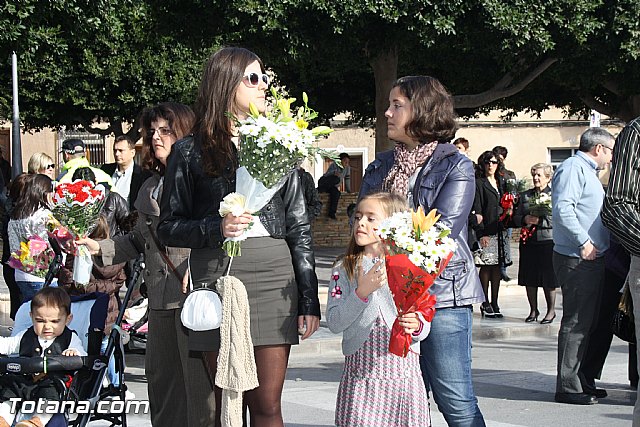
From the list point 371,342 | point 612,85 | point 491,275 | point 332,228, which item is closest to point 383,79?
point 491,275

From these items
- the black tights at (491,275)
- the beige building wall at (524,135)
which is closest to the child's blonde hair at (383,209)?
the black tights at (491,275)

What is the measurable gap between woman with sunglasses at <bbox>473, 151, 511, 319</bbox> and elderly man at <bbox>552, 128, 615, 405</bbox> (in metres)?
5.00

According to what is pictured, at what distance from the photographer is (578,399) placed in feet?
27.4

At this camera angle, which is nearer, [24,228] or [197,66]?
[24,228]

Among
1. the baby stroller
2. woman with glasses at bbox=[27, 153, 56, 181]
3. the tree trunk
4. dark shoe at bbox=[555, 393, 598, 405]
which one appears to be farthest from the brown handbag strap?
the tree trunk

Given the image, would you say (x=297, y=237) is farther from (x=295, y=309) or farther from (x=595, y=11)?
(x=595, y=11)

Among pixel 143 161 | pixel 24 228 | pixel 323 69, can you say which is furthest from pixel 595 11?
pixel 143 161

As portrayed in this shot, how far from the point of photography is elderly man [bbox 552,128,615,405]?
8359 mm

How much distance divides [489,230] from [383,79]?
18.6 feet

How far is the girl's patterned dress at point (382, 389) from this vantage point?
207 inches

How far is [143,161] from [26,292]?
4.87m

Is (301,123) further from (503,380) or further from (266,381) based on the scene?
(503,380)

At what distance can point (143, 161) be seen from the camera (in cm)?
624

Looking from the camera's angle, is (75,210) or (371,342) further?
(75,210)
